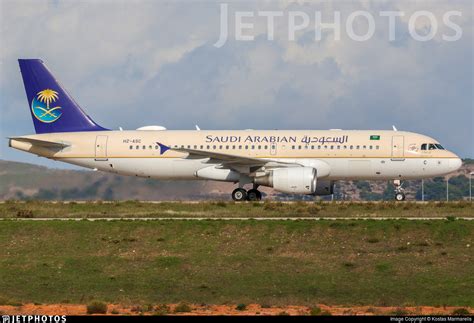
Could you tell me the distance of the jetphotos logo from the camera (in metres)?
59.1

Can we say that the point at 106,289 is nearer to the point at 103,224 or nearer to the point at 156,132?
the point at 103,224

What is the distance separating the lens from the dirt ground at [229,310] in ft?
94.1

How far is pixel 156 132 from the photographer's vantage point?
57.9 meters

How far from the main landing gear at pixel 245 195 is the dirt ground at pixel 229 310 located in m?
24.3

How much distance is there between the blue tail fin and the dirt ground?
28.7 m

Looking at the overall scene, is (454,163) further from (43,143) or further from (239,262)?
(43,143)

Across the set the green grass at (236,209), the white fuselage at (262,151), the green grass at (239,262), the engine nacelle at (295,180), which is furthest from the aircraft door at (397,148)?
the green grass at (239,262)

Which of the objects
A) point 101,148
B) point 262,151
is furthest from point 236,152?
point 101,148

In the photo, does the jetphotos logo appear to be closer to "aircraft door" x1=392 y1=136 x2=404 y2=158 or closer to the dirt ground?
"aircraft door" x1=392 y1=136 x2=404 y2=158

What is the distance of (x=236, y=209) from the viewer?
4903cm

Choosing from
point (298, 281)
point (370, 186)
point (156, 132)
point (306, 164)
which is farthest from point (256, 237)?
point (370, 186)

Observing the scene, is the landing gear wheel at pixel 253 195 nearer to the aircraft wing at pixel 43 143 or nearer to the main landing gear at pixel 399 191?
the main landing gear at pixel 399 191

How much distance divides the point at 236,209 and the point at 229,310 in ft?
63.7

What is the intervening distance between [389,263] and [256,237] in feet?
18.9
